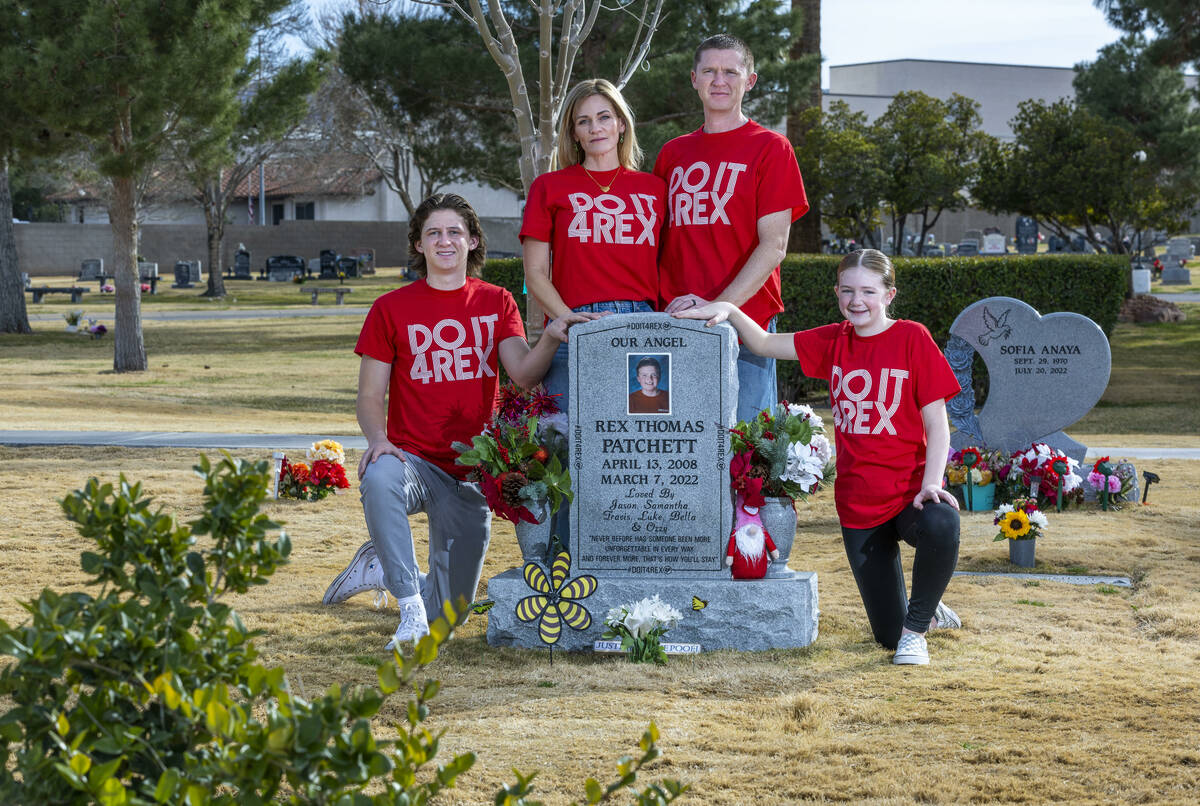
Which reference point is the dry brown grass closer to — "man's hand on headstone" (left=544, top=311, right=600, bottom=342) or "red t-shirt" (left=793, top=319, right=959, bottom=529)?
"red t-shirt" (left=793, top=319, right=959, bottom=529)

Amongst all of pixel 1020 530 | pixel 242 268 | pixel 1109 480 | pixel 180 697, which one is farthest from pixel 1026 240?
pixel 180 697

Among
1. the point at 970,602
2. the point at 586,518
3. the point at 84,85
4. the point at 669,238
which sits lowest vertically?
the point at 970,602

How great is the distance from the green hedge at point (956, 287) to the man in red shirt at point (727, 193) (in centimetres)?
967

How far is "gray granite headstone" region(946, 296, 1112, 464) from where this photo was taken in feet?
30.2

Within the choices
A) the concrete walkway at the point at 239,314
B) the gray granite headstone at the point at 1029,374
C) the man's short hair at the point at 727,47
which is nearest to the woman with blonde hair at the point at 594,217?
the man's short hair at the point at 727,47

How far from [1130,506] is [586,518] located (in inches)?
190

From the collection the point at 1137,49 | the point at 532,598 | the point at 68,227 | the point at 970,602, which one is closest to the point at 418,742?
the point at 532,598

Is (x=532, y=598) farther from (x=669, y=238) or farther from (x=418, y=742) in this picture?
(x=418, y=742)

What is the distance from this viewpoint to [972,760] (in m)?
3.76

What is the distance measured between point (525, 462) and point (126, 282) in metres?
15.4

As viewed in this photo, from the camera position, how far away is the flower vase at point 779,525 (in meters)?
5.19

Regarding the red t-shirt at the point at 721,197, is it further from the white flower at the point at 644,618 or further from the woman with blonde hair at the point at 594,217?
the white flower at the point at 644,618

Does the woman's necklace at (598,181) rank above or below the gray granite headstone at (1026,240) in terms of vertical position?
below

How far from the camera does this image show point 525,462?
5117 mm
